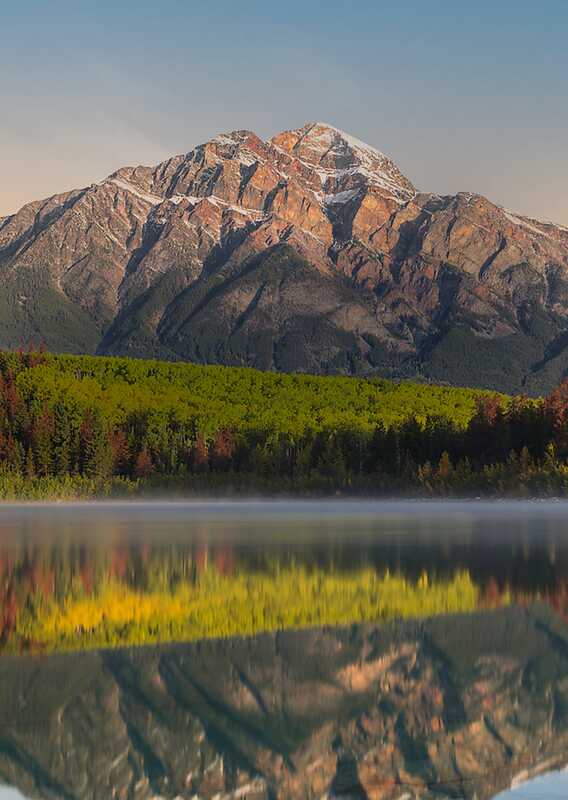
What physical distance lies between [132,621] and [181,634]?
79.1 inches

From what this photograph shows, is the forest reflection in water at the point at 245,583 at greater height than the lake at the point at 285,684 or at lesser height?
lesser

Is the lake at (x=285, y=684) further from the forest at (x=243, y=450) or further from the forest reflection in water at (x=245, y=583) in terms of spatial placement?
the forest at (x=243, y=450)

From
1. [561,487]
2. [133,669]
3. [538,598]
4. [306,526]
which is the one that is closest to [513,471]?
[561,487]

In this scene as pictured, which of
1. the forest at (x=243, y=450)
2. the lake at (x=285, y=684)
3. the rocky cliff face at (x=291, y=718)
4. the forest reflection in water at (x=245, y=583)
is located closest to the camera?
the rocky cliff face at (x=291, y=718)

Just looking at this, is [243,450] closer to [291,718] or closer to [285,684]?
[285,684]

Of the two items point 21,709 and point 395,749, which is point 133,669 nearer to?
point 21,709

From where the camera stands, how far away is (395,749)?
14570 mm

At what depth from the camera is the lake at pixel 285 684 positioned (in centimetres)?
1370

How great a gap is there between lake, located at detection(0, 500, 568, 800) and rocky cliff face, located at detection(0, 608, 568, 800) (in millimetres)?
36

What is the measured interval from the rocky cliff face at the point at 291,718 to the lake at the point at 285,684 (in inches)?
1.4

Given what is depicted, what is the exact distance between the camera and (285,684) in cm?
1812

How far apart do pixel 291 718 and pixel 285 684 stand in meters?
1.95

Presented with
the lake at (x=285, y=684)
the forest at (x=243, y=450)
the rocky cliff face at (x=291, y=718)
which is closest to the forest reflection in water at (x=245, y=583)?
the lake at (x=285, y=684)

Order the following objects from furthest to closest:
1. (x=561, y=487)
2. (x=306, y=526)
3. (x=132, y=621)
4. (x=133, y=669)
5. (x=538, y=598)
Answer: (x=561, y=487)
(x=306, y=526)
(x=538, y=598)
(x=132, y=621)
(x=133, y=669)
